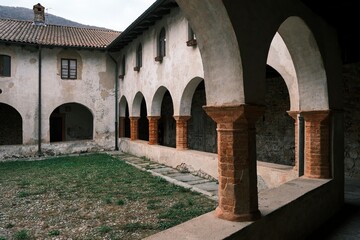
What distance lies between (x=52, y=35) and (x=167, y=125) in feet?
30.3

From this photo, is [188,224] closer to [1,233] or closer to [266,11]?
[266,11]

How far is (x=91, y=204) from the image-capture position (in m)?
6.88

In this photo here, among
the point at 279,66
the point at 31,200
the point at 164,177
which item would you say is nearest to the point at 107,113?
the point at 164,177

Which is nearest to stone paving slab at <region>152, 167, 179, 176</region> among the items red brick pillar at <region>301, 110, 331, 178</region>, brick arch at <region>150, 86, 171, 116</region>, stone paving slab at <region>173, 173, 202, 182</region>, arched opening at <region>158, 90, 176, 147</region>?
stone paving slab at <region>173, 173, 202, 182</region>

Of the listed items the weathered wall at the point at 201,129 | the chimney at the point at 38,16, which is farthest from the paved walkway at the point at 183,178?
the chimney at the point at 38,16

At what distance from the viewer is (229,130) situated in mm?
3410

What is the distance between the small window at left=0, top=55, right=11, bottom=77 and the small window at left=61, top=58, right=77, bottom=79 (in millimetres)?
2676

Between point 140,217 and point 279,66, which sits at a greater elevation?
point 279,66

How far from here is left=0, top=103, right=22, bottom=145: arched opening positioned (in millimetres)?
18312

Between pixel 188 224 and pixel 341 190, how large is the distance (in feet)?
13.3

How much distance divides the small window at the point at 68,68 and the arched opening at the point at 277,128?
11.3 meters

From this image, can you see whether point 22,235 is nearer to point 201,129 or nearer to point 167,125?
point 201,129

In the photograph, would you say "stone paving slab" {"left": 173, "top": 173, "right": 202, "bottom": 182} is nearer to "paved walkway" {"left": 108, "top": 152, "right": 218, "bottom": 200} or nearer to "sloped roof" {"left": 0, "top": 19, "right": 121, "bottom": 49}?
"paved walkway" {"left": 108, "top": 152, "right": 218, "bottom": 200}

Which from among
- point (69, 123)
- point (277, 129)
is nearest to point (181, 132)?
point (277, 129)
